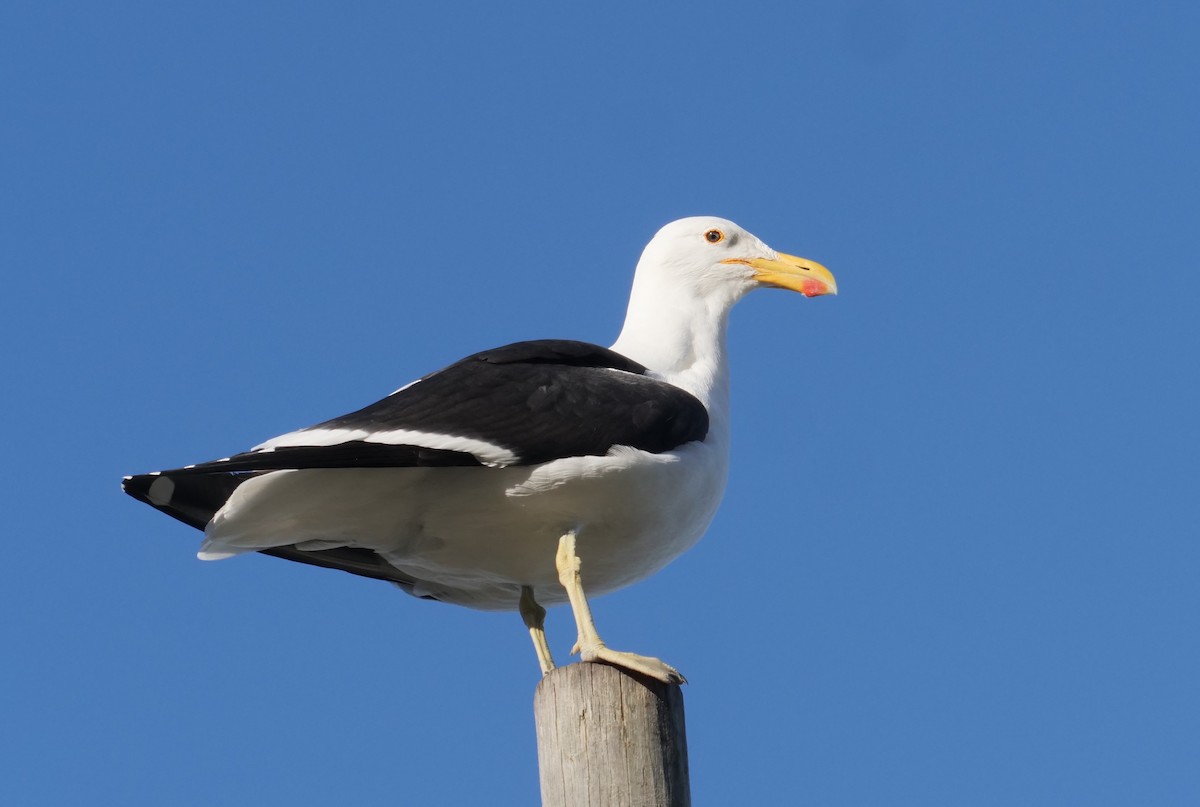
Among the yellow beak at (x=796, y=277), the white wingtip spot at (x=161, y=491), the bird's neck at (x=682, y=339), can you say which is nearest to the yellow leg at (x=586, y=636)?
the bird's neck at (x=682, y=339)

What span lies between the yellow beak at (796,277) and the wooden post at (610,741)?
368 cm

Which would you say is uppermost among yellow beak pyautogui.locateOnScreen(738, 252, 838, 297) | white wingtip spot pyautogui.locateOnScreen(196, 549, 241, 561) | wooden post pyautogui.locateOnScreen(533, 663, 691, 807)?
yellow beak pyautogui.locateOnScreen(738, 252, 838, 297)

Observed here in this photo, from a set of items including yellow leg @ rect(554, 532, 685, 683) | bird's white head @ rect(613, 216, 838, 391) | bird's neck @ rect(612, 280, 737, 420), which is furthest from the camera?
bird's white head @ rect(613, 216, 838, 391)

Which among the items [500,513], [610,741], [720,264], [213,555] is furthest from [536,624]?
[720,264]

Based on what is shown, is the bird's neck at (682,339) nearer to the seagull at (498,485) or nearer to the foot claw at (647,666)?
the seagull at (498,485)

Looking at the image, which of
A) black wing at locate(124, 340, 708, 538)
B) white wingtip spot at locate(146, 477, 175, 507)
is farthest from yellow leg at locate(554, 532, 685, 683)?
white wingtip spot at locate(146, 477, 175, 507)

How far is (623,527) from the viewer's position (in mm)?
6688

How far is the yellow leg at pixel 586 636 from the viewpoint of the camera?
18.1ft

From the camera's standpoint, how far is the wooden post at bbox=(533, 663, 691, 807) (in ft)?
17.0

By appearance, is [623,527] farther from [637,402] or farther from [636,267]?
[636,267]

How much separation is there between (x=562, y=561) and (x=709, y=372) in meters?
1.63

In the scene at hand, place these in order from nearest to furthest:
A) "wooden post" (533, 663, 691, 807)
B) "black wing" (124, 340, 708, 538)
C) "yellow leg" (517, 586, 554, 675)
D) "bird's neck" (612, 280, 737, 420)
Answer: "wooden post" (533, 663, 691, 807) < "black wing" (124, 340, 708, 538) < "yellow leg" (517, 586, 554, 675) < "bird's neck" (612, 280, 737, 420)

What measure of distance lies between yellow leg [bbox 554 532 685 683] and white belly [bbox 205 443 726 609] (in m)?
0.11

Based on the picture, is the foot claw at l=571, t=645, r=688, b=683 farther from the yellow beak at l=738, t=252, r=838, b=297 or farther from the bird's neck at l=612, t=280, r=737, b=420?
the yellow beak at l=738, t=252, r=838, b=297
